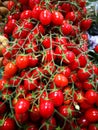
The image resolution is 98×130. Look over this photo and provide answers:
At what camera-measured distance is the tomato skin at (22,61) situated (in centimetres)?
97

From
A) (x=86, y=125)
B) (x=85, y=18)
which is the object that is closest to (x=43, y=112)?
(x=86, y=125)

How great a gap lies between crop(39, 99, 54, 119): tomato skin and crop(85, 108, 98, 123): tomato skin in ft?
0.47

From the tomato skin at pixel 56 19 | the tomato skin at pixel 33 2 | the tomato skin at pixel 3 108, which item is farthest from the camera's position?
the tomato skin at pixel 33 2

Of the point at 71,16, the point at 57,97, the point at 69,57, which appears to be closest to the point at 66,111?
the point at 57,97

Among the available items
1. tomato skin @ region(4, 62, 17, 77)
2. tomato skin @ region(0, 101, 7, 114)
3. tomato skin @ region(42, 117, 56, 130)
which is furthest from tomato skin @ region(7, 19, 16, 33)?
tomato skin @ region(42, 117, 56, 130)

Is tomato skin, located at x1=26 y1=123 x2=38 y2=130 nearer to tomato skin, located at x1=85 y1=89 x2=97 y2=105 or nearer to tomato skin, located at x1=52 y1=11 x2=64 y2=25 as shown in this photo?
tomato skin, located at x1=85 y1=89 x2=97 y2=105

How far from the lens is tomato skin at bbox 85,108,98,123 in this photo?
0.94 m

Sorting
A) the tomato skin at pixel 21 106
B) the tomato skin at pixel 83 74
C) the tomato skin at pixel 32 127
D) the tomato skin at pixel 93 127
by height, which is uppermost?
the tomato skin at pixel 83 74

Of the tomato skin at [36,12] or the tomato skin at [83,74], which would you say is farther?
the tomato skin at [36,12]

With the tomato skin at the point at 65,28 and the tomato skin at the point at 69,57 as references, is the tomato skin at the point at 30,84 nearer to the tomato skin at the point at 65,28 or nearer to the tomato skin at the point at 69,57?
the tomato skin at the point at 69,57

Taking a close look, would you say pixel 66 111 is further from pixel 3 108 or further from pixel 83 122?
pixel 3 108

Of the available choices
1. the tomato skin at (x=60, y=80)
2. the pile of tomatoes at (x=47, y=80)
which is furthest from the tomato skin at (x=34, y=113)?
the tomato skin at (x=60, y=80)

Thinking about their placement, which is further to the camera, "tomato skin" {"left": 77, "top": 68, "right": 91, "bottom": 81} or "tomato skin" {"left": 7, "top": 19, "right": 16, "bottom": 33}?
"tomato skin" {"left": 7, "top": 19, "right": 16, "bottom": 33}

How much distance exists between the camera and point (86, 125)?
973 millimetres
